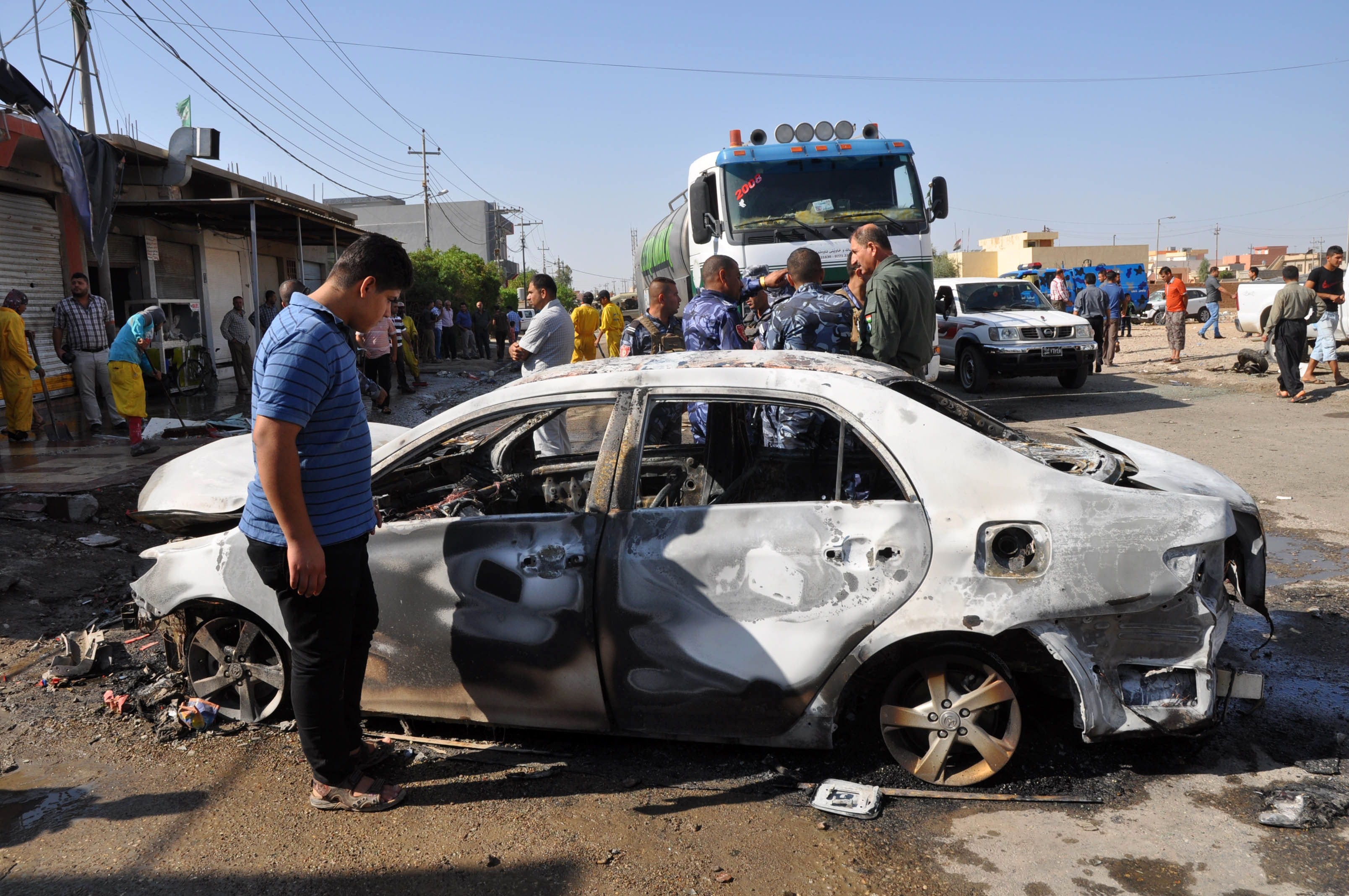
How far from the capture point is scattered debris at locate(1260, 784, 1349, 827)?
9.86 feet

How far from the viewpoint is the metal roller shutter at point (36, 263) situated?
13.0m

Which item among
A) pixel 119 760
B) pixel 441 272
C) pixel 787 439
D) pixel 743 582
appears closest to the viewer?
pixel 743 582

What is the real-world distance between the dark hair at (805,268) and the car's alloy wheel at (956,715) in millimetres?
3435

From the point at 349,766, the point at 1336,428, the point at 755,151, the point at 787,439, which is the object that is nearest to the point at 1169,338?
the point at 1336,428

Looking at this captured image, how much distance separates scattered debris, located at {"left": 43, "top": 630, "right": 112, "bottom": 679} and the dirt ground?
0.08 metres

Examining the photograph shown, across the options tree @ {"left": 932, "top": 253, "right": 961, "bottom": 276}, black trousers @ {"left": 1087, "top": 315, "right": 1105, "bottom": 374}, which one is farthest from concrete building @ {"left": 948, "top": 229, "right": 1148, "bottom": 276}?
black trousers @ {"left": 1087, "top": 315, "right": 1105, "bottom": 374}

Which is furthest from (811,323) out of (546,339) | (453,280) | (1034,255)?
(1034,255)

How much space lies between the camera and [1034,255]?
73.7 meters

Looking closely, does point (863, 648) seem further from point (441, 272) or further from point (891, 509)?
point (441, 272)

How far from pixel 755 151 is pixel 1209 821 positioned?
30.7 feet

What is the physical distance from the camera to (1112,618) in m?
3.03

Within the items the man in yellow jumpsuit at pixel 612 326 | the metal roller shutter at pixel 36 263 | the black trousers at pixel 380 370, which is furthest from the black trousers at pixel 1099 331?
the metal roller shutter at pixel 36 263

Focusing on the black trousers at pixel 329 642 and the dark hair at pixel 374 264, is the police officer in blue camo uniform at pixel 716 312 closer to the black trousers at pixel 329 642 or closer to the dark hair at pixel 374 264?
the dark hair at pixel 374 264

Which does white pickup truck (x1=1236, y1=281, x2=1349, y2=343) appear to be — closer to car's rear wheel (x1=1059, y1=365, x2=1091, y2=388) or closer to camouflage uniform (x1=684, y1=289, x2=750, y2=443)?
car's rear wheel (x1=1059, y1=365, x2=1091, y2=388)
